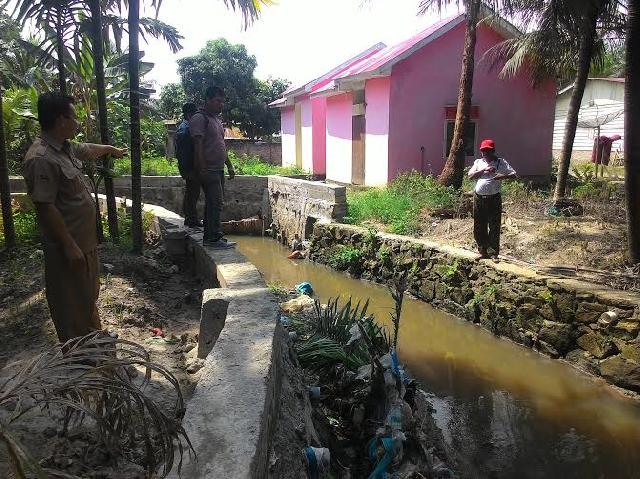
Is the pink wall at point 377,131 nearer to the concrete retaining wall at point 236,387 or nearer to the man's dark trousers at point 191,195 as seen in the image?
the man's dark trousers at point 191,195

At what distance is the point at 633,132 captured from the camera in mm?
6508

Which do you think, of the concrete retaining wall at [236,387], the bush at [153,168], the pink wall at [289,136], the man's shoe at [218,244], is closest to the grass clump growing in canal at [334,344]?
the concrete retaining wall at [236,387]

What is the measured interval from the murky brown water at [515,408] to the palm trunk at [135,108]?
3.63 metres

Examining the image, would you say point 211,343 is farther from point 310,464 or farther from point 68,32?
point 68,32

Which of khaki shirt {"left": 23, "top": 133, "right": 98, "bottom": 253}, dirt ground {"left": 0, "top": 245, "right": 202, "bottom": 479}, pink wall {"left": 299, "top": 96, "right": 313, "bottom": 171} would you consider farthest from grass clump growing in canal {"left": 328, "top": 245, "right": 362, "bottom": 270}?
pink wall {"left": 299, "top": 96, "right": 313, "bottom": 171}

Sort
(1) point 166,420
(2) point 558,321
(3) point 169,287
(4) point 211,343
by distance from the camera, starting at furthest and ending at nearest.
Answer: (2) point 558,321, (3) point 169,287, (4) point 211,343, (1) point 166,420

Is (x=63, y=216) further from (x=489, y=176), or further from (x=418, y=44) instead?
(x=418, y=44)

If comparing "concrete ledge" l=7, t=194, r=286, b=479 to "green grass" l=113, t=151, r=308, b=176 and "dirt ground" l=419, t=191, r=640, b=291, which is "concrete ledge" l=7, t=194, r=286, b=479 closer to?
"dirt ground" l=419, t=191, r=640, b=291

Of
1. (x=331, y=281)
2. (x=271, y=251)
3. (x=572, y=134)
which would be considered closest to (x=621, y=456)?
(x=331, y=281)

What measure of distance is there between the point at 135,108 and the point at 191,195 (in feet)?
3.70

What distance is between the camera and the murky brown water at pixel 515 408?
4551 mm

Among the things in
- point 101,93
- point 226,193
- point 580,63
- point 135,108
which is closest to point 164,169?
point 226,193

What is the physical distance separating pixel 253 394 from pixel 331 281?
25.9 feet

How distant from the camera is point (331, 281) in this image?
10102 mm
